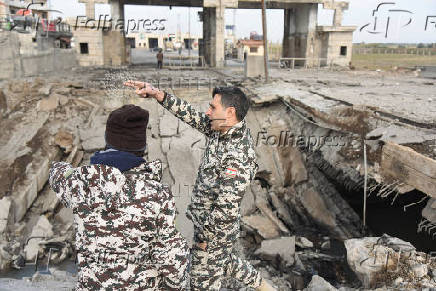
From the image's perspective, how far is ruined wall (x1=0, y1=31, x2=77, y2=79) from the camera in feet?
40.7

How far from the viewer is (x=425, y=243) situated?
671 centimetres

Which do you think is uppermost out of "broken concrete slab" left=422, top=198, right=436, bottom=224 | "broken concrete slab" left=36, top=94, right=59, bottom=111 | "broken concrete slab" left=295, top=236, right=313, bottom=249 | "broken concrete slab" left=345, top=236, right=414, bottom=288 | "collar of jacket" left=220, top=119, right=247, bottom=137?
"collar of jacket" left=220, top=119, right=247, bottom=137

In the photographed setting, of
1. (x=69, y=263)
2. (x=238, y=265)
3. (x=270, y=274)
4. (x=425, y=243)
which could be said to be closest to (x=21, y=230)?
(x=69, y=263)

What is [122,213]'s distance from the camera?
71.0 inches

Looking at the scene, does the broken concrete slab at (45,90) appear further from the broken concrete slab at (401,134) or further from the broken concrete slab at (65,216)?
the broken concrete slab at (401,134)

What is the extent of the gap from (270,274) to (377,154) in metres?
2.45

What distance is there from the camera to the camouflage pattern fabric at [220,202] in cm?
276

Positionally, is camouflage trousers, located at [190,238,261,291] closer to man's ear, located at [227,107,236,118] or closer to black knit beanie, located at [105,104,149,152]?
man's ear, located at [227,107,236,118]

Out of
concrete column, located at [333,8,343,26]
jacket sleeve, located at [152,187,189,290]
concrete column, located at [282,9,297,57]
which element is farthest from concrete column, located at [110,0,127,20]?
jacket sleeve, located at [152,187,189,290]

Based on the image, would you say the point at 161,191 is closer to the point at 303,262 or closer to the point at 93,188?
the point at 93,188

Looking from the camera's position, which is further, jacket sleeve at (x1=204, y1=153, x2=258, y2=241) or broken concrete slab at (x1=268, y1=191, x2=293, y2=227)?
broken concrete slab at (x1=268, y1=191, x2=293, y2=227)

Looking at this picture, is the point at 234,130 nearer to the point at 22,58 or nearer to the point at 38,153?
the point at 38,153

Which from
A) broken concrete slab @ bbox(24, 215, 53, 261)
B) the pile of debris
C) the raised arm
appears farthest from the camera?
the pile of debris

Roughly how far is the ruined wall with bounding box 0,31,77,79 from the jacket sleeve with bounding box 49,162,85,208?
1268 cm
